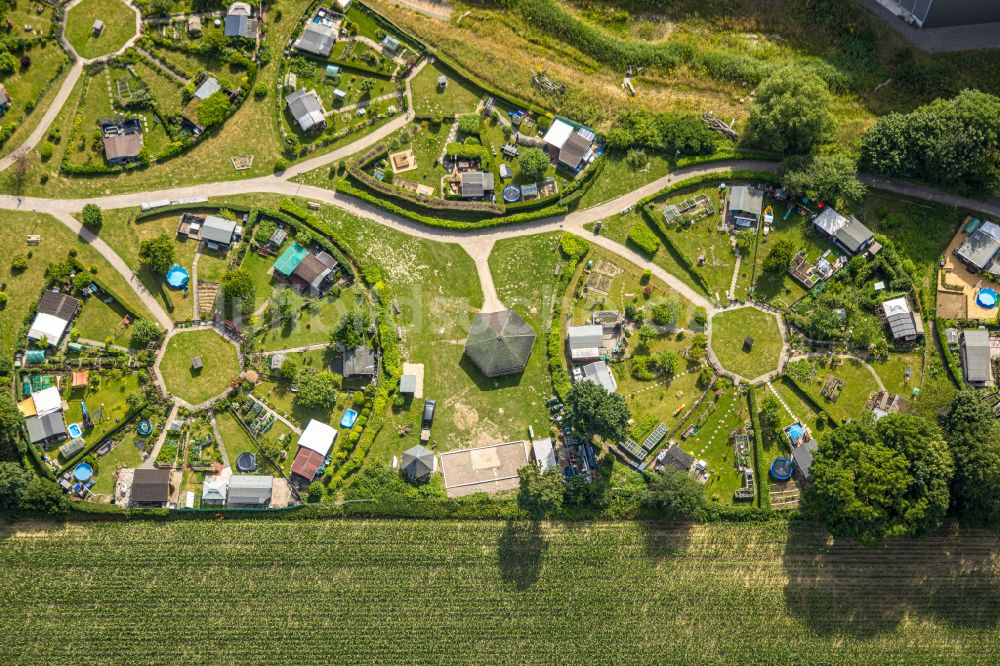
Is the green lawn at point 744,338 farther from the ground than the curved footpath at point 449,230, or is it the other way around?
the curved footpath at point 449,230

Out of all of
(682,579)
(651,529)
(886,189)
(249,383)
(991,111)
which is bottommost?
(682,579)

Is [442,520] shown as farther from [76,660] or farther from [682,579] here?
[76,660]

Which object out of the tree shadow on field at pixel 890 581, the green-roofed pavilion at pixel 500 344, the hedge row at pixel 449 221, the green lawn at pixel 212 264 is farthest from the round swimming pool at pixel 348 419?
the tree shadow on field at pixel 890 581

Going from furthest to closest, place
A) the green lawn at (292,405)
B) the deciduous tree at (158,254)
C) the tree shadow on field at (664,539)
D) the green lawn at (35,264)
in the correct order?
the green lawn at (35,264)
the green lawn at (292,405)
the deciduous tree at (158,254)
the tree shadow on field at (664,539)

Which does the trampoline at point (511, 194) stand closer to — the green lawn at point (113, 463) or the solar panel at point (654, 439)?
the solar panel at point (654, 439)

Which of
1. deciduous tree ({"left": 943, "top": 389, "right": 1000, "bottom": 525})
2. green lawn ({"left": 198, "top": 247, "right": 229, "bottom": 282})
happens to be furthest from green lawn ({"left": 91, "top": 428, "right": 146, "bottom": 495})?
deciduous tree ({"left": 943, "top": 389, "right": 1000, "bottom": 525})

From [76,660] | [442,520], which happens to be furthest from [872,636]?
[76,660]
